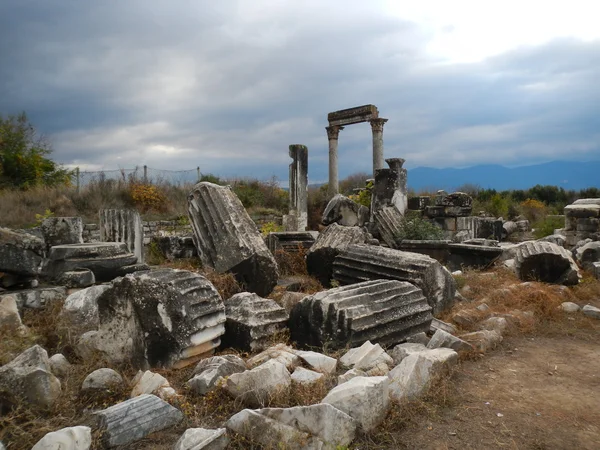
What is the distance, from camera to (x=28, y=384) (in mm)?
2988

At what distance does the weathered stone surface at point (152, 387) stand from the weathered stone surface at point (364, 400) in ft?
3.60

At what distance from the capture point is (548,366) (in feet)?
14.3

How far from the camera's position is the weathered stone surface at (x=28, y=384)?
2949 mm

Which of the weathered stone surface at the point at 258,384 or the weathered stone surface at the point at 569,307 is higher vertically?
the weathered stone surface at the point at 258,384

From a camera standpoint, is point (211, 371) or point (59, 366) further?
point (59, 366)

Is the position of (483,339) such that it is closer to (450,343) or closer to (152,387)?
(450,343)

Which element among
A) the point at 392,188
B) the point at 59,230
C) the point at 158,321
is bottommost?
the point at 158,321

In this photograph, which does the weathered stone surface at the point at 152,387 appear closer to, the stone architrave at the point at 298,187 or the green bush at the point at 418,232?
the green bush at the point at 418,232

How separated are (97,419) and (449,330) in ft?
12.1

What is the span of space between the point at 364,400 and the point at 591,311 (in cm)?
449

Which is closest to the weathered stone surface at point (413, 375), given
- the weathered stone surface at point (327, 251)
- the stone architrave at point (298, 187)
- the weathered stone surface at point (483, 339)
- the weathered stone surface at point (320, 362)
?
the weathered stone surface at point (320, 362)

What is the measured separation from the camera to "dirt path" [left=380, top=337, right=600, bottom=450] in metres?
2.91

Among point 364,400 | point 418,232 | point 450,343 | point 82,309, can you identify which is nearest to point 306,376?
point 364,400

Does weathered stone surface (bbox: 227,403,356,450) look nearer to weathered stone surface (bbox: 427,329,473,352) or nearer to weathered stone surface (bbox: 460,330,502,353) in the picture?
weathered stone surface (bbox: 427,329,473,352)
